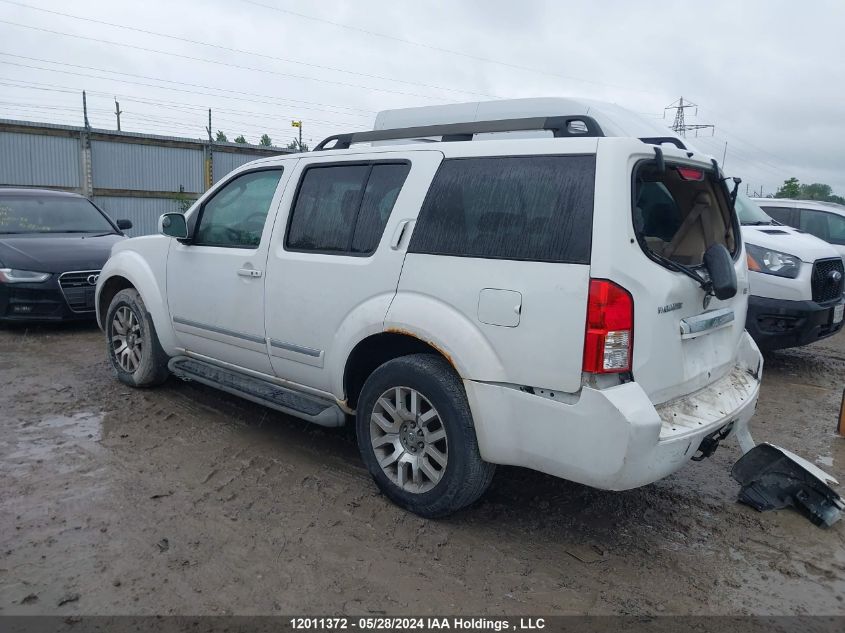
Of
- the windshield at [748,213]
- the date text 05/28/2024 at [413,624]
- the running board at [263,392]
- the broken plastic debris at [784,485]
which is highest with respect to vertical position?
the windshield at [748,213]

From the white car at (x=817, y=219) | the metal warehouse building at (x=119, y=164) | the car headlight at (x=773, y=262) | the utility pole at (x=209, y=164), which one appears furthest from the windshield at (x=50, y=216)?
the utility pole at (x=209, y=164)

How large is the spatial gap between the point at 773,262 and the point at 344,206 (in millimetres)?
4652

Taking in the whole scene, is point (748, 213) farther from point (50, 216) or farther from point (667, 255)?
point (50, 216)

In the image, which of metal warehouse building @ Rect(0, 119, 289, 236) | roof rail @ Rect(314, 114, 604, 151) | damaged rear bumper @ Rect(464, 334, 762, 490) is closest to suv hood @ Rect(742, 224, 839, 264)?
roof rail @ Rect(314, 114, 604, 151)

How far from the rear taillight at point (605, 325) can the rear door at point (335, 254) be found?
109cm

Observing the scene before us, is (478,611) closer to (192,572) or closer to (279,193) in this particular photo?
(192,572)

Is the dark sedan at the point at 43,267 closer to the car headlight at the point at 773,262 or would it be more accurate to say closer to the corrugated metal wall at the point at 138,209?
the car headlight at the point at 773,262

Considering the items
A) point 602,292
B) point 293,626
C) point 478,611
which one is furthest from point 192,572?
point 602,292

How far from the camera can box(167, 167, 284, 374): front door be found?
4.21 m

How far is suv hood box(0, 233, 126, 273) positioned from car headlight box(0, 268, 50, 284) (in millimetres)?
44

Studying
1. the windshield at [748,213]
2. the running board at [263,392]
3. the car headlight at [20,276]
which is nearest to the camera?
the running board at [263,392]

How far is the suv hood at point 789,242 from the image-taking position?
20.8ft

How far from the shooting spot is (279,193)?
13.8ft

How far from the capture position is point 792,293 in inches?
246
